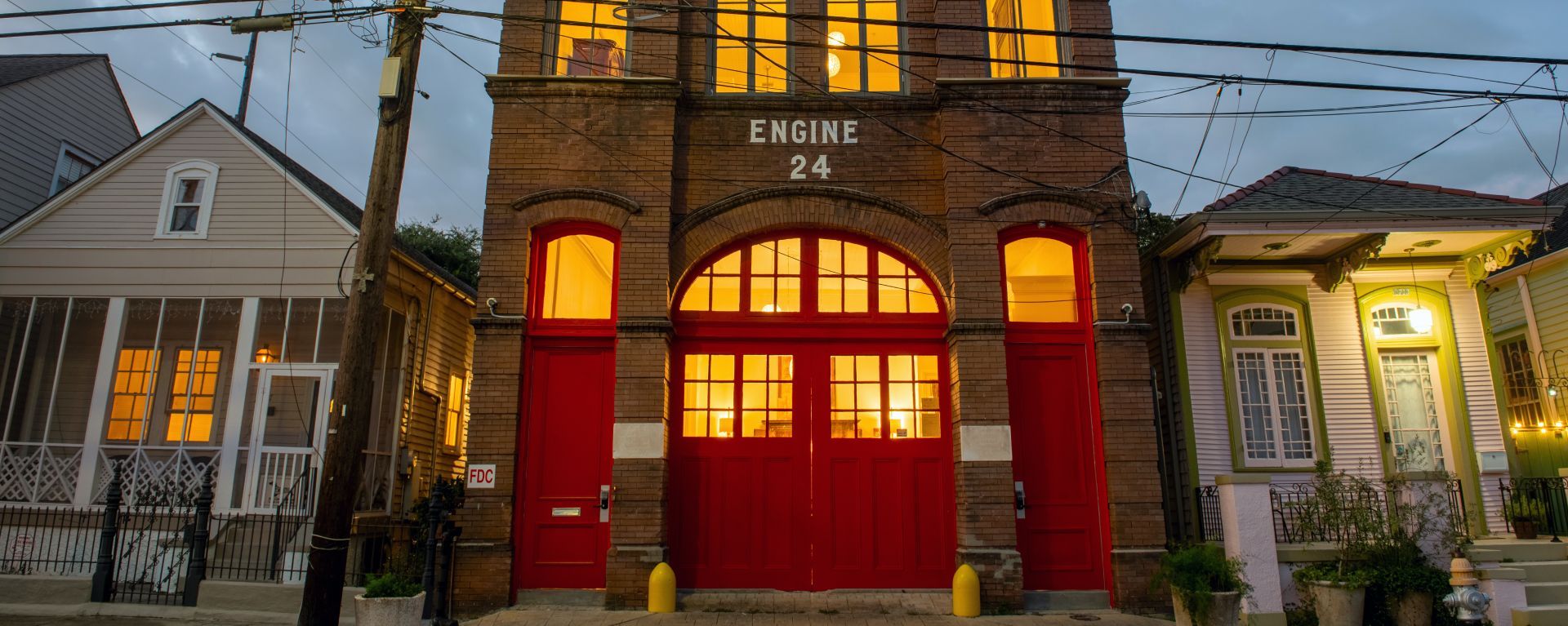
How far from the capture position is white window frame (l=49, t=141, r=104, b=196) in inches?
757

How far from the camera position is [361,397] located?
848cm

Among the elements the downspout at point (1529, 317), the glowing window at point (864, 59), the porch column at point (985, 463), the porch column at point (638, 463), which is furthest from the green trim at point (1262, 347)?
the porch column at point (638, 463)

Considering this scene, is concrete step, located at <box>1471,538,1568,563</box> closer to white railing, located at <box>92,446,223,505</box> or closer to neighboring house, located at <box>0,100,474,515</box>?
neighboring house, located at <box>0,100,474,515</box>

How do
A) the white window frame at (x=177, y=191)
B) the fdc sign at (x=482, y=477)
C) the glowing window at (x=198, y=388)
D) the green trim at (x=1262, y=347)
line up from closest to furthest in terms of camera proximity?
the fdc sign at (x=482, y=477)
the green trim at (x=1262, y=347)
the white window frame at (x=177, y=191)
the glowing window at (x=198, y=388)

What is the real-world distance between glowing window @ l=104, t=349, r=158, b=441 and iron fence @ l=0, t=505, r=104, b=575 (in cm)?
209

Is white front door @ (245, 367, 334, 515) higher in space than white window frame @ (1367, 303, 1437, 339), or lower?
lower

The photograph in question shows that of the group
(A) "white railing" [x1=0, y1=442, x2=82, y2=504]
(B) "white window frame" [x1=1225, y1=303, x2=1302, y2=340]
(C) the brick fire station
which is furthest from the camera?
(B) "white window frame" [x1=1225, y1=303, x2=1302, y2=340]

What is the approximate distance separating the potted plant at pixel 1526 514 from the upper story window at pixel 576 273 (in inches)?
492

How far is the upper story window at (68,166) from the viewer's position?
63.5 ft

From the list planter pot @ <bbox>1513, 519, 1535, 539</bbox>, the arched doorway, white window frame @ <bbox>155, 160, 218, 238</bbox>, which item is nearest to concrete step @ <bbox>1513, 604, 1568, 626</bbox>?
planter pot @ <bbox>1513, 519, 1535, 539</bbox>

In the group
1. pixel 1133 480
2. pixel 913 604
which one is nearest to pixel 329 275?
pixel 913 604

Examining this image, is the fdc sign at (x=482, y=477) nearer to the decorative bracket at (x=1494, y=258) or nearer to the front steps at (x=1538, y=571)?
the front steps at (x=1538, y=571)

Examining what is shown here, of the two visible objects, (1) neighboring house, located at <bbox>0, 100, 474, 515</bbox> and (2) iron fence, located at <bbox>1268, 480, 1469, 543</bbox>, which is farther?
(1) neighboring house, located at <bbox>0, 100, 474, 515</bbox>

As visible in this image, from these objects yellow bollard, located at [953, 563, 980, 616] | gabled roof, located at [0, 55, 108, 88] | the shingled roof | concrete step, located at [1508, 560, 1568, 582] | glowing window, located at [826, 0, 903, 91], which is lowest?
yellow bollard, located at [953, 563, 980, 616]
